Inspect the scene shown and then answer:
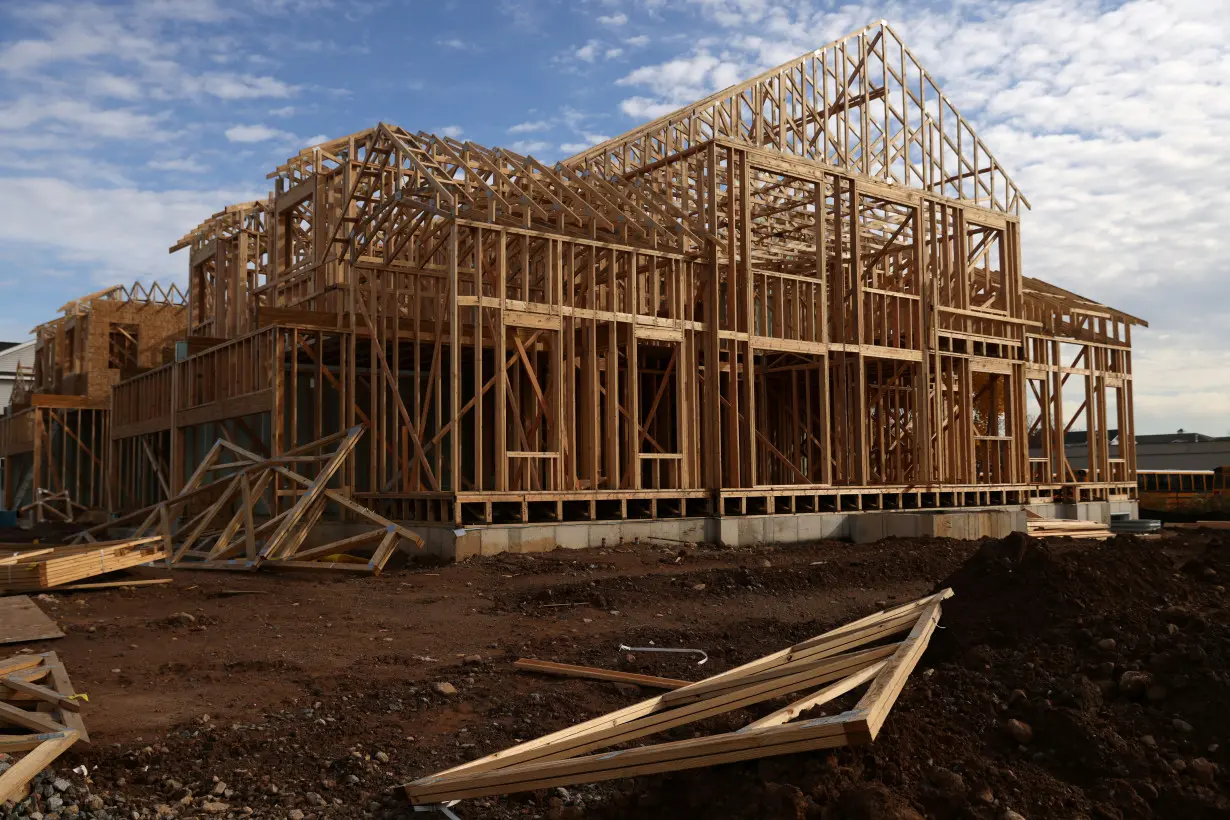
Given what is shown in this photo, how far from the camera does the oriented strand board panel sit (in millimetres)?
9172

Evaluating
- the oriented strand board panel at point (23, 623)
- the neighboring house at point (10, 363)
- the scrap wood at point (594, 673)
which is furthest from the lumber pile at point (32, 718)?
the neighboring house at point (10, 363)

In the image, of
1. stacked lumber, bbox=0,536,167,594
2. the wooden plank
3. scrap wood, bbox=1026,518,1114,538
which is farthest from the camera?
scrap wood, bbox=1026,518,1114,538

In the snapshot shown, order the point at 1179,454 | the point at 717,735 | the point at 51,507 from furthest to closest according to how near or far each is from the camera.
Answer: the point at 1179,454
the point at 51,507
the point at 717,735

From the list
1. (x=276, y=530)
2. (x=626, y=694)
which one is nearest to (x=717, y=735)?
(x=626, y=694)

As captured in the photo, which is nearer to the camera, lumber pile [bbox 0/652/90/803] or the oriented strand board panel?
lumber pile [bbox 0/652/90/803]

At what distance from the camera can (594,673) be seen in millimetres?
8094

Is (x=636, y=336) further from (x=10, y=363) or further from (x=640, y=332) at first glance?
(x=10, y=363)

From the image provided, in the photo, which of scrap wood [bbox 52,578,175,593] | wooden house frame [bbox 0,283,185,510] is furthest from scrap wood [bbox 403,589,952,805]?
A: wooden house frame [bbox 0,283,185,510]

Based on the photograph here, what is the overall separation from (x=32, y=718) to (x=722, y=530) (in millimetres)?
13408

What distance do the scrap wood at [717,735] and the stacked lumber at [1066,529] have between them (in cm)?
1582

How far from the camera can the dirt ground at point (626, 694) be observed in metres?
4.80

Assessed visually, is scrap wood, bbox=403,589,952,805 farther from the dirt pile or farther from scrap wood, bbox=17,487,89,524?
scrap wood, bbox=17,487,89,524

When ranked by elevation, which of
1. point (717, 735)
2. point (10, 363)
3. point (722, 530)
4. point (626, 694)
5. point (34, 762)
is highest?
point (10, 363)

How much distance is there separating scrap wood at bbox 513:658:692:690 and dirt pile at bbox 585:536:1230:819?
1.96m
